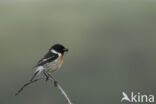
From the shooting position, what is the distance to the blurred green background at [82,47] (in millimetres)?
25620

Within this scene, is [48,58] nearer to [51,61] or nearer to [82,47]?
[51,61]

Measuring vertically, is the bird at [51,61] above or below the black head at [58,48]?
below

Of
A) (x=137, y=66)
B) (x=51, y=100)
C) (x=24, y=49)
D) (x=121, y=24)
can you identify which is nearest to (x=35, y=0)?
(x=121, y=24)

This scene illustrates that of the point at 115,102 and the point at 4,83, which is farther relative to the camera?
the point at 4,83

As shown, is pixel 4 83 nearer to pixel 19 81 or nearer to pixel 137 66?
pixel 19 81

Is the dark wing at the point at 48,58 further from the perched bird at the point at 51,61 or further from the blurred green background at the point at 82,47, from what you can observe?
the blurred green background at the point at 82,47

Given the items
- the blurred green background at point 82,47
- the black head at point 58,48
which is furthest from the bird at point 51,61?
the blurred green background at point 82,47

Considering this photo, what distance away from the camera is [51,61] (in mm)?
13234

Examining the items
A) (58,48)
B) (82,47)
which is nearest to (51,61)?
(58,48)

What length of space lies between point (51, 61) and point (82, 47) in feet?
73.7

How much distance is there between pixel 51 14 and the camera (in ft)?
138

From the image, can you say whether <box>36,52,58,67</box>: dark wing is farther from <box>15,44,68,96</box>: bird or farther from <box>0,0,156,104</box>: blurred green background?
<box>0,0,156,104</box>: blurred green background

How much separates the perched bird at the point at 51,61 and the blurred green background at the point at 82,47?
9473 millimetres

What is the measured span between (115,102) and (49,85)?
4.46 meters
